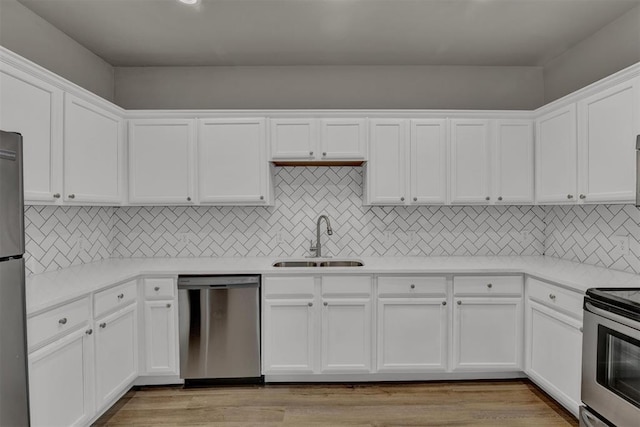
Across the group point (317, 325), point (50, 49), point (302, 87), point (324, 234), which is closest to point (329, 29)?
point (302, 87)

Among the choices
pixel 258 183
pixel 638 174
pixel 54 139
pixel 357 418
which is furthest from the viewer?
pixel 258 183

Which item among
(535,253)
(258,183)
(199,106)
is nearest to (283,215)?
(258,183)

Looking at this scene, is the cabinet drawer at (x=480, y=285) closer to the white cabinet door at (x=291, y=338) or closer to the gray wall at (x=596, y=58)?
the white cabinet door at (x=291, y=338)

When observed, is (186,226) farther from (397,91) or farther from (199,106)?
(397,91)

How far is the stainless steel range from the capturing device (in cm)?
167

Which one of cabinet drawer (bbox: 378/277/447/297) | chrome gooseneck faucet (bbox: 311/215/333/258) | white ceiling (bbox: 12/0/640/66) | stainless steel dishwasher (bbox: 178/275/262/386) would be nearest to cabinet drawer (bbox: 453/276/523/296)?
cabinet drawer (bbox: 378/277/447/297)

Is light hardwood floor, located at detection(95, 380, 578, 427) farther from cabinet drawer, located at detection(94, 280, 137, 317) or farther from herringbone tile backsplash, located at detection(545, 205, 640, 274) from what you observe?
herringbone tile backsplash, located at detection(545, 205, 640, 274)

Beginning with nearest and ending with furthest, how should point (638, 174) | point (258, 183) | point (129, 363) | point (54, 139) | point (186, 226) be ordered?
point (638, 174) → point (54, 139) → point (129, 363) → point (258, 183) → point (186, 226)

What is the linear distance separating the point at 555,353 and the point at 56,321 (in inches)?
121

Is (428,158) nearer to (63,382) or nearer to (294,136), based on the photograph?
(294,136)

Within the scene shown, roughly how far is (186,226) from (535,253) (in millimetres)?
3377

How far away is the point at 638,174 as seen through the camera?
192 centimetres

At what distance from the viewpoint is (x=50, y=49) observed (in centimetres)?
266

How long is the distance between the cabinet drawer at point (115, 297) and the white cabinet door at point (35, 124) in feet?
2.21
